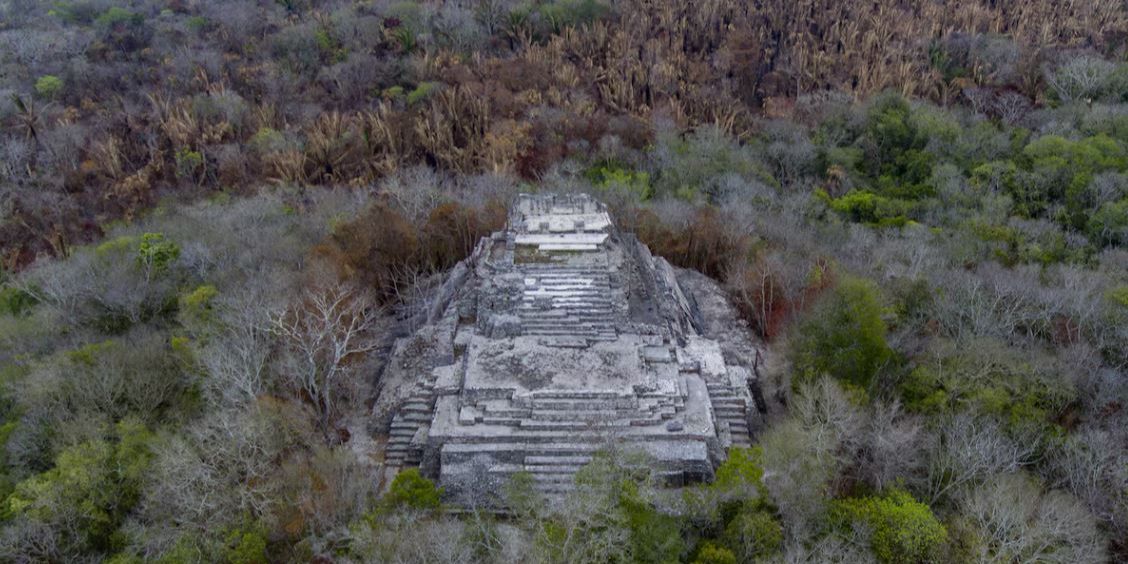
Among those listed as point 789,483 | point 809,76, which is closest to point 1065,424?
point 789,483

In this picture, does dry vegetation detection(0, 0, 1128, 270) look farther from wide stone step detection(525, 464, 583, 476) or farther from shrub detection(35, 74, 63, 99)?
wide stone step detection(525, 464, 583, 476)

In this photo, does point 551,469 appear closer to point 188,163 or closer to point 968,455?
point 968,455

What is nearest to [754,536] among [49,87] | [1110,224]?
[1110,224]

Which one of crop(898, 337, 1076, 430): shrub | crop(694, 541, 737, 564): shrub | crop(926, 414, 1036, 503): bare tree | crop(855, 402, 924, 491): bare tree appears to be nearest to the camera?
crop(694, 541, 737, 564): shrub

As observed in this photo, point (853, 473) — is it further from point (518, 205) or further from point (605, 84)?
point (605, 84)

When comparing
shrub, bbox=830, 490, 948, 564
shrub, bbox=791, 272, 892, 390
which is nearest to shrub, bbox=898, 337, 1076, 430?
shrub, bbox=791, 272, 892, 390
